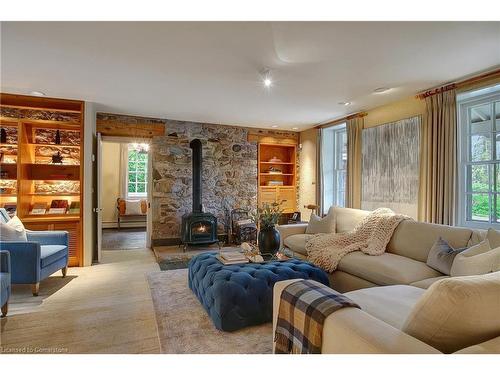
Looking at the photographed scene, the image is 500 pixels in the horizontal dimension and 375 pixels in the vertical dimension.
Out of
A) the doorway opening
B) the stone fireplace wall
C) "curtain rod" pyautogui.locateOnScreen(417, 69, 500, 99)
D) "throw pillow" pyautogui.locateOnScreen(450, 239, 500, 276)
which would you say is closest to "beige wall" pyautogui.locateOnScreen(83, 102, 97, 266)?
the stone fireplace wall

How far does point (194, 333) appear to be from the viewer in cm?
221

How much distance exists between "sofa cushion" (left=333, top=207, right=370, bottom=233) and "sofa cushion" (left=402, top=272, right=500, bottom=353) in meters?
2.74

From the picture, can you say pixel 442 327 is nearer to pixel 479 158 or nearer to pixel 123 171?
pixel 479 158

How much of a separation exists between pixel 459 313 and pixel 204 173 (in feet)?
16.5

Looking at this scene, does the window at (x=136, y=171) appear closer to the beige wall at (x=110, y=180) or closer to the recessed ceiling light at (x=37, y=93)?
the beige wall at (x=110, y=180)

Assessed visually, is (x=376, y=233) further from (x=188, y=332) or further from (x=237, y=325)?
(x=188, y=332)

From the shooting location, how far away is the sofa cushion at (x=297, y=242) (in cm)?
373

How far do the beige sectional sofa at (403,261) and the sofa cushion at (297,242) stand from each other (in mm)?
660

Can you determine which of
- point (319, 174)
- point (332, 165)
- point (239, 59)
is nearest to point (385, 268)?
point (239, 59)

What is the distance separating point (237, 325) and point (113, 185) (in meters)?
6.85

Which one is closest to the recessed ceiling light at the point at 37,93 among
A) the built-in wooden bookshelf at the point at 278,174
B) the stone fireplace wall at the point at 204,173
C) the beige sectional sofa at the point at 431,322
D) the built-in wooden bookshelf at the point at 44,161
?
the built-in wooden bookshelf at the point at 44,161

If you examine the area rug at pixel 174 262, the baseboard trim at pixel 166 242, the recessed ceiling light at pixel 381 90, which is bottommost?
the area rug at pixel 174 262
